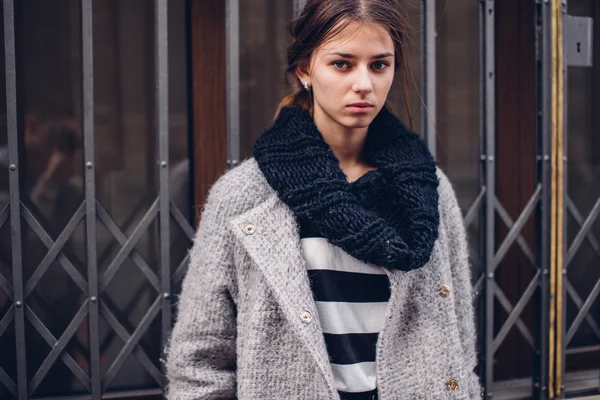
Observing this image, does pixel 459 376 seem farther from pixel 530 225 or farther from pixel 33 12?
pixel 33 12

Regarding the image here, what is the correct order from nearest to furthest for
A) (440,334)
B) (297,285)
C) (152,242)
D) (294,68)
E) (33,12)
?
(297,285)
(440,334)
(294,68)
(33,12)
(152,242)

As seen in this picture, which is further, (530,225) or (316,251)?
(530,225)

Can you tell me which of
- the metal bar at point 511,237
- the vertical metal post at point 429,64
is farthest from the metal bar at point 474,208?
the vertical metal post at point 429,64

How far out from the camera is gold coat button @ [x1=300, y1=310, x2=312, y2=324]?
6.37 ft

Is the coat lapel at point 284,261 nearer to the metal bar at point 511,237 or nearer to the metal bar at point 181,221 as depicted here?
the metal bar at point 181,221

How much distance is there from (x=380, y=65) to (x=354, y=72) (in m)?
0.10

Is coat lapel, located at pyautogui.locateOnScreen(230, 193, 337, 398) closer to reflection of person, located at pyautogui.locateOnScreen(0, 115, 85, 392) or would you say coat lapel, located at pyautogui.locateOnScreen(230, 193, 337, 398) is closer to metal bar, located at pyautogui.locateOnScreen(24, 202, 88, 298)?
metal bar, located at pyautogui.locateOnScreen(24, 202, 88, 298)

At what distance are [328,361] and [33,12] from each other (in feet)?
7.30

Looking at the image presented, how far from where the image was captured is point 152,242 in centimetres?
347

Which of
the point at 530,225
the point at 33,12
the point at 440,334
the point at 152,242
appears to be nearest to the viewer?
the point at 440,334

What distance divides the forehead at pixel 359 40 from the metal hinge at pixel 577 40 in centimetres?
154

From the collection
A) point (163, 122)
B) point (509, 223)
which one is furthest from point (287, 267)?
point (509, 223)

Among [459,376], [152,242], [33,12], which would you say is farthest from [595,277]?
A: [33,12]

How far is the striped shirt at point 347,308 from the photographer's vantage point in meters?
2.03
